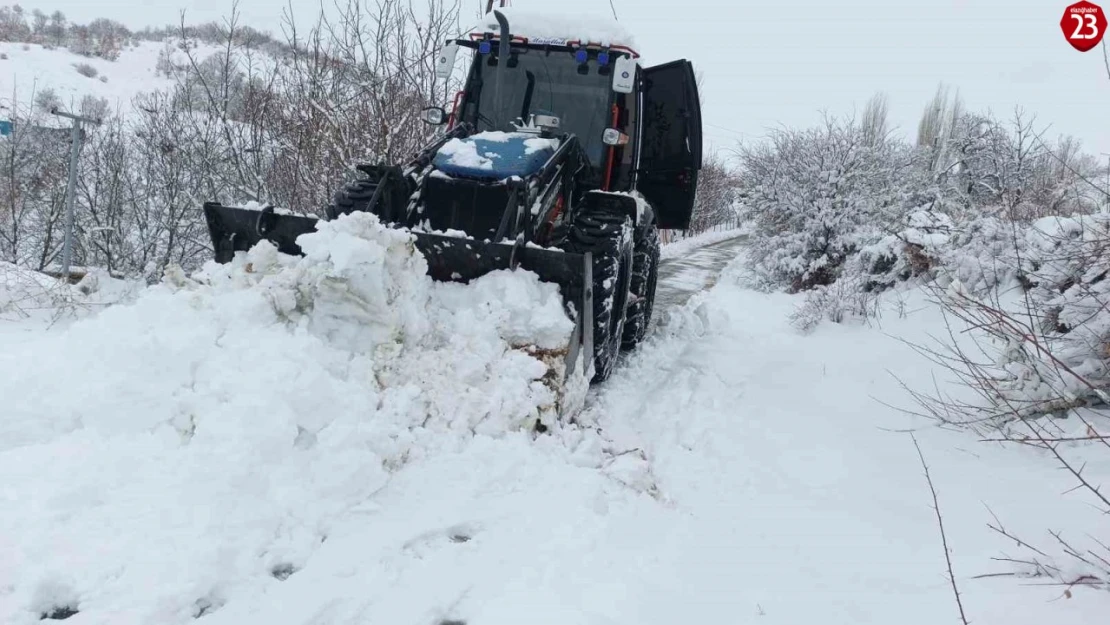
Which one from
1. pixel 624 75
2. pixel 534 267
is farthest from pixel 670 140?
pixel 534 267

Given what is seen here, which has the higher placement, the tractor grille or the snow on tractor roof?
the snow on tractor roof

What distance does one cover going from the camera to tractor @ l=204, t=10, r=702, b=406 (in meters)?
3.97

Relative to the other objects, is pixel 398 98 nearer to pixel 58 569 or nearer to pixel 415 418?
pixel 415 418

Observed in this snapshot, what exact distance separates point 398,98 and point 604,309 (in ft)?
17.8

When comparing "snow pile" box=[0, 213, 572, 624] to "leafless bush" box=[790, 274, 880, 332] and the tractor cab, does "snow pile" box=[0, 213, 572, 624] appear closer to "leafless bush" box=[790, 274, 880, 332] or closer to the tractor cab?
the tractor cab

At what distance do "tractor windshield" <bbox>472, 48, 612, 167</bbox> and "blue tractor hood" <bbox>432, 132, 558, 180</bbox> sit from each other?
1.06 meters

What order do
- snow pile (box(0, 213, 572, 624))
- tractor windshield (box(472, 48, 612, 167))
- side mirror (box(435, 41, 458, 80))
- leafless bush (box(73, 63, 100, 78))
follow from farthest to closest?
leafless bush (box(73, 63, 100, 78)) < tractor windshield (box(472, 48, 612, 167)) < side mirror (box(435, 41, 458, 80)) < snow pile (box(0, 213, 572, 624))

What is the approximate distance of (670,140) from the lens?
668 centimetres

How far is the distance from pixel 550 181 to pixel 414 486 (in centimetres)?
249

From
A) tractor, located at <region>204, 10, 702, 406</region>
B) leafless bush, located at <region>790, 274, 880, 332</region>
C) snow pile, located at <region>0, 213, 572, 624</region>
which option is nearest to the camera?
snow pile, located at <region>0, 213, 572, 624</region>

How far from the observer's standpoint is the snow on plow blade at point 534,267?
378cm

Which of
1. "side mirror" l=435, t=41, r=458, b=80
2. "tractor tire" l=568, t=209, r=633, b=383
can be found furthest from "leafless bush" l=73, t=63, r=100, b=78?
"tractor tire" l=568, t=209, r=633, b=383

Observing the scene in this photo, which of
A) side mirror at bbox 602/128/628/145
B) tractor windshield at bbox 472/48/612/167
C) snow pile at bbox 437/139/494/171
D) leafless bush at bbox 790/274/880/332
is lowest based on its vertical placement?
leafless bush at bbox 790/274/880/332

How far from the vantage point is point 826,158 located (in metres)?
12.6
